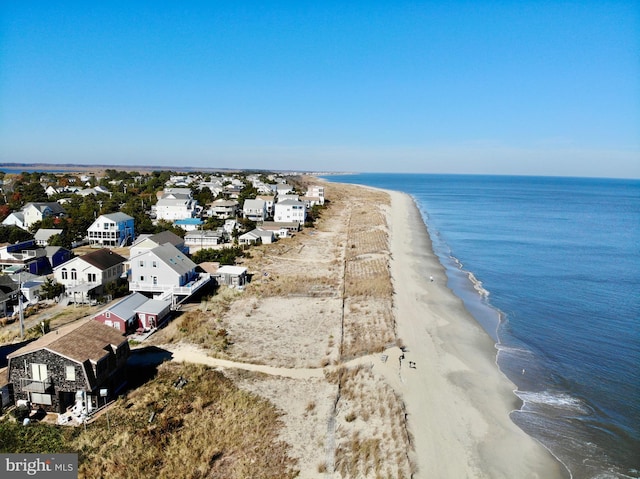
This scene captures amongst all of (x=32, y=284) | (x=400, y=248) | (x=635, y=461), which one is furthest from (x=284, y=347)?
(x=400, y=248)

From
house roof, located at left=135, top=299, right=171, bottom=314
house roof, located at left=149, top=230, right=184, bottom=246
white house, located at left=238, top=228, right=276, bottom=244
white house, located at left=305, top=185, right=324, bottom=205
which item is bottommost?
house roof, located at left=135, top=299, right=171, bottom=314

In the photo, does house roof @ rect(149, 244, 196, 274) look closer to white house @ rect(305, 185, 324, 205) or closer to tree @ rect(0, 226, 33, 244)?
tree @ rect(0, 226, 33, 244)

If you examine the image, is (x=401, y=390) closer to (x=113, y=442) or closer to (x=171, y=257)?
(x=113, y=442)

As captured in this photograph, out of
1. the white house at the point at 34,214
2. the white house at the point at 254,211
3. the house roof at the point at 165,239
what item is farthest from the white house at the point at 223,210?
the house roof at the point at 165,239

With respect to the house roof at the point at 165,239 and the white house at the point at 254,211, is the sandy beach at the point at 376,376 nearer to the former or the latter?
the house roof at the point at 165,239

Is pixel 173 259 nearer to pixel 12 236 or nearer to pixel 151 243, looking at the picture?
pixel 151 243

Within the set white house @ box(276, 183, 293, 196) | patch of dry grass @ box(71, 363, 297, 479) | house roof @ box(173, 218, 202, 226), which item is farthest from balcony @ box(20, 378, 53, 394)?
white house @ box(276, 183, 293, 196)

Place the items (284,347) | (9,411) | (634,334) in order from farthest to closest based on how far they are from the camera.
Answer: (634,334), (284,347), (9,411)
